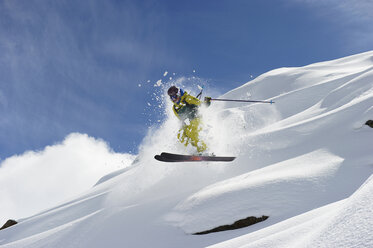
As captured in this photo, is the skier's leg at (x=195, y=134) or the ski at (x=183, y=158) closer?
the ski at (x=183, y=158)

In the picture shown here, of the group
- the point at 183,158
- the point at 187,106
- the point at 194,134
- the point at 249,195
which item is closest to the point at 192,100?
the point at 187,106

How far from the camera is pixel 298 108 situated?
21922 millimetres

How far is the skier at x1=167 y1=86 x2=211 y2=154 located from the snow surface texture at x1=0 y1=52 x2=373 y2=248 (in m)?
0.56

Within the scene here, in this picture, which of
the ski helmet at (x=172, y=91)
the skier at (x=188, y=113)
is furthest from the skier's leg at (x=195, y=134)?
the ski helmet at (x=172, y=91)

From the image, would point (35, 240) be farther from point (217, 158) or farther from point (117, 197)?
point (217, 158)

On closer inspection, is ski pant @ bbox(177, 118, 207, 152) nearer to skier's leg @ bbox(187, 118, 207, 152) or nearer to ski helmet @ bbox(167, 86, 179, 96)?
skier's leg @ bbox(187, 118, 207, 152)

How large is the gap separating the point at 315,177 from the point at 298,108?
15.2 meters

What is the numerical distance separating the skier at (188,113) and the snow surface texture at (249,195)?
1.82 ft

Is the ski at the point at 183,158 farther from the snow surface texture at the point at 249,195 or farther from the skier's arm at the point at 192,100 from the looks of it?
the skier's arm at the point at 192,100

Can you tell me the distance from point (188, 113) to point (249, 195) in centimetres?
482

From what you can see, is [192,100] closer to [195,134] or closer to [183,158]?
[195,134]

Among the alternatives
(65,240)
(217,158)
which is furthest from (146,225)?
(217,158)

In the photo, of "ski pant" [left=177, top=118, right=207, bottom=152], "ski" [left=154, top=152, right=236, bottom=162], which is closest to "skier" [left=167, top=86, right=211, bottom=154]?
"ski pant" [left=177, top=118, right=207, bottom=152]

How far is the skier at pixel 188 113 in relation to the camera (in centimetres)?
1151
